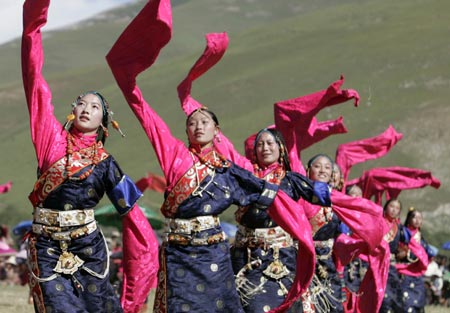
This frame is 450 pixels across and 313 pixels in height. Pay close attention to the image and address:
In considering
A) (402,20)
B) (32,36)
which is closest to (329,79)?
(402,20)

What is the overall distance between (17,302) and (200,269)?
25.3 feet

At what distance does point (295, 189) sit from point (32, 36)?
229 cm

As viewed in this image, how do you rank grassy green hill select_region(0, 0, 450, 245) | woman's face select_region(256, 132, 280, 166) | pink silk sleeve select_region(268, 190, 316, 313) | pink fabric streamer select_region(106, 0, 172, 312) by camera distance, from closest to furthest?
pink fabric streamer select_region(106, 0, 172, 312)
pink silk sleeve select_region(268, 190, 316, 313)
woman's face select_region(256, 132, 280, 166)
grassy green hill select_region(0, 0, 450, 245)

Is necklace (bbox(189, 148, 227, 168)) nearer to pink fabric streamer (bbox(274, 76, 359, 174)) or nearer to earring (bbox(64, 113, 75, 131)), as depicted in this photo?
earring (bbox(64, 113, 75, 131))

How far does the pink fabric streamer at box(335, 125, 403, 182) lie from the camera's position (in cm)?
1258

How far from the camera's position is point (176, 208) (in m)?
7.80

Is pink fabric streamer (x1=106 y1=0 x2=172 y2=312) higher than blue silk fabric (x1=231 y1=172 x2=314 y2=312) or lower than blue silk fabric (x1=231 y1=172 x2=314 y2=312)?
higher

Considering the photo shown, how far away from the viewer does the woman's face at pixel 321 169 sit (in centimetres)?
1017

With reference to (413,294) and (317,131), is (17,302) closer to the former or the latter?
(413,294)

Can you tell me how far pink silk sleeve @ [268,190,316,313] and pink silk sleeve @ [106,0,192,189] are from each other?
0.82 meters

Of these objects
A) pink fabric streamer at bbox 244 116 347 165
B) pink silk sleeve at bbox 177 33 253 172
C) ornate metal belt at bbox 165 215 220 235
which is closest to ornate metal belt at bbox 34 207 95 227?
ornate metal belt at bbox 165 215 220 235

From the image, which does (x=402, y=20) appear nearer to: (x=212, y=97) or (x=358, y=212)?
(x=212, y=97)

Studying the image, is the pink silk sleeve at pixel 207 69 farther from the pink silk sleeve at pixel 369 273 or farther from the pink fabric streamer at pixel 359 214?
the pink silk sleeve at pixel 369 273

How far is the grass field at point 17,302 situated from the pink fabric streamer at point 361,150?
2.89 m
